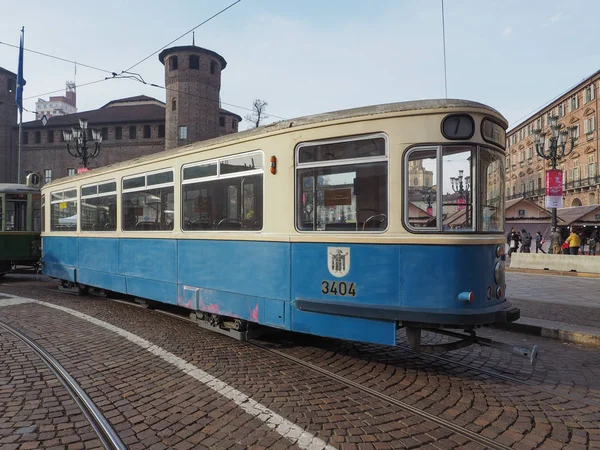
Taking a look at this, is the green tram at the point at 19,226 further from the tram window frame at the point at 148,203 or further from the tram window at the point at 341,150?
the tram window at the point at 341,150

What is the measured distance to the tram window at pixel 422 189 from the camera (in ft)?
14.8

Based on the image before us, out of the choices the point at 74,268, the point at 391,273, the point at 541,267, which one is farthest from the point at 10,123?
the point at 391,273

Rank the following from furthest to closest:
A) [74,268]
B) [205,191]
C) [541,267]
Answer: [541,267] → [74,268] → [205,191]

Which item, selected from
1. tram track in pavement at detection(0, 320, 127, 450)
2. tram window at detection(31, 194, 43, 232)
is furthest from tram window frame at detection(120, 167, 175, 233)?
tram window at detection(31, 194, 43, 232)

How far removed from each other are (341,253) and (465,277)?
1.27 meters

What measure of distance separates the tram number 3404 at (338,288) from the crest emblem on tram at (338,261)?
3.8 inches

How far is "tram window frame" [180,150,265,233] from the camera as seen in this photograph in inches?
219

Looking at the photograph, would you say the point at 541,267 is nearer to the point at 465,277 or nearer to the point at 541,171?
the point at 465,277

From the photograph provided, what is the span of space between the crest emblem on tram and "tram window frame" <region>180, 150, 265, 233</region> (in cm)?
105

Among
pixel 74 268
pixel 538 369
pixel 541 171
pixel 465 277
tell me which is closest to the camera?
pixel 465 277

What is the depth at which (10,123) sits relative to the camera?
54719 millimetres

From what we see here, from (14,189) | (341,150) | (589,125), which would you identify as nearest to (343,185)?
(341,150)

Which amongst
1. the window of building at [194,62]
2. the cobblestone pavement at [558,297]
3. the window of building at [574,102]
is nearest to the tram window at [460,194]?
the cobblestone pavement at [558,297]

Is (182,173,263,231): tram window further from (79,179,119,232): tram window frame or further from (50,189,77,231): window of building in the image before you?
(50,189,77,231): window of building
